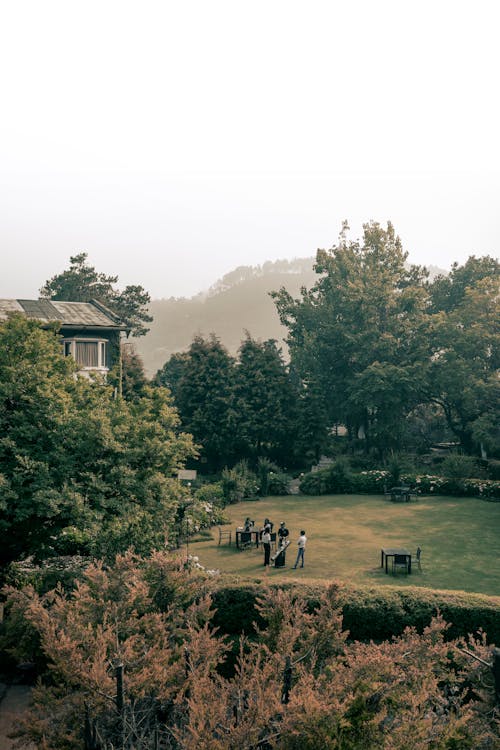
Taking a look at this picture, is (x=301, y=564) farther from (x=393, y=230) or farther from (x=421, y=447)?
(x=393, y=230)

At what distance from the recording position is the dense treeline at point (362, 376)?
49.9 m

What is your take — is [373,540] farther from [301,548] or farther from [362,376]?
[362,376]

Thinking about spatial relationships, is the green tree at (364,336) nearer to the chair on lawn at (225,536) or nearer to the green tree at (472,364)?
the green tree at (472,364)

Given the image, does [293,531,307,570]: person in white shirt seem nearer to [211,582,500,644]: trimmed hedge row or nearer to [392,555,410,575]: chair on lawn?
[392,555,410,575]: chair on lawn

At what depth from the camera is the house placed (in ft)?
136

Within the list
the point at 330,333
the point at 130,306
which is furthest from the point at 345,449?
the point at 130,306

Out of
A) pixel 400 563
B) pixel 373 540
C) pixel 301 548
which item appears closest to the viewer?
pixel 400 563

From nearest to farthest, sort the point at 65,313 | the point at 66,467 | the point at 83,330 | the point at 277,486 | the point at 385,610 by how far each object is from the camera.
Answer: the point at 385,610 → the point at 66,467 → the point at 83,330 → the point at 277,486 → the point at 65,313

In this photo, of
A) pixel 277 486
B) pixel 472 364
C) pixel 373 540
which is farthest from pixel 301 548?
pixel 472 364

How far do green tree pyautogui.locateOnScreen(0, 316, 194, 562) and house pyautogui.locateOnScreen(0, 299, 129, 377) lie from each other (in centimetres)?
2185

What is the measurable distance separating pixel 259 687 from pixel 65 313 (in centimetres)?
3803

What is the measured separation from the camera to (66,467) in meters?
17.6

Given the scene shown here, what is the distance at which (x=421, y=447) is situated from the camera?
56.2m

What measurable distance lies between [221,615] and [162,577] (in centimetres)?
383
